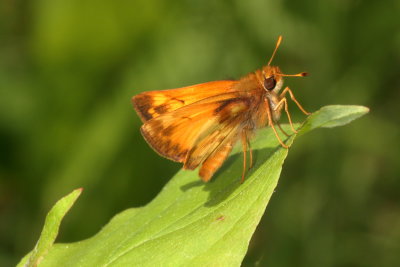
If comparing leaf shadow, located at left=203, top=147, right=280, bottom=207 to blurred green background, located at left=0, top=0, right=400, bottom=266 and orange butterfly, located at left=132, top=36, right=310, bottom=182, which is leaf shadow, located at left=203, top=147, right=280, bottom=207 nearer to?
orange butterfly, located at left=132, top=36, right=310, bottom=182

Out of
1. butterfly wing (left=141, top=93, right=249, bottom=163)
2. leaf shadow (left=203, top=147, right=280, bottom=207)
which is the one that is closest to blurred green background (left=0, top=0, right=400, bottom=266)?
leaf shadow (left=203, top=147, right=280, bottom=207)

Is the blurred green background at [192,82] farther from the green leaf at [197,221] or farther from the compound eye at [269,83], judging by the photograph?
the green leaf at [197,221]

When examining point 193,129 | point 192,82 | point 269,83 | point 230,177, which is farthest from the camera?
point 192,82

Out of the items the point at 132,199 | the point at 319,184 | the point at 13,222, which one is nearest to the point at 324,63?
the point at 319,184

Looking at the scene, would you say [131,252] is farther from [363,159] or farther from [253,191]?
[363,159]

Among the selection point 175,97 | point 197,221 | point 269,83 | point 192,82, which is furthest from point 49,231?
point 192,82

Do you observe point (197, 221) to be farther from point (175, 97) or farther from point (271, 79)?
point (271, 79)
